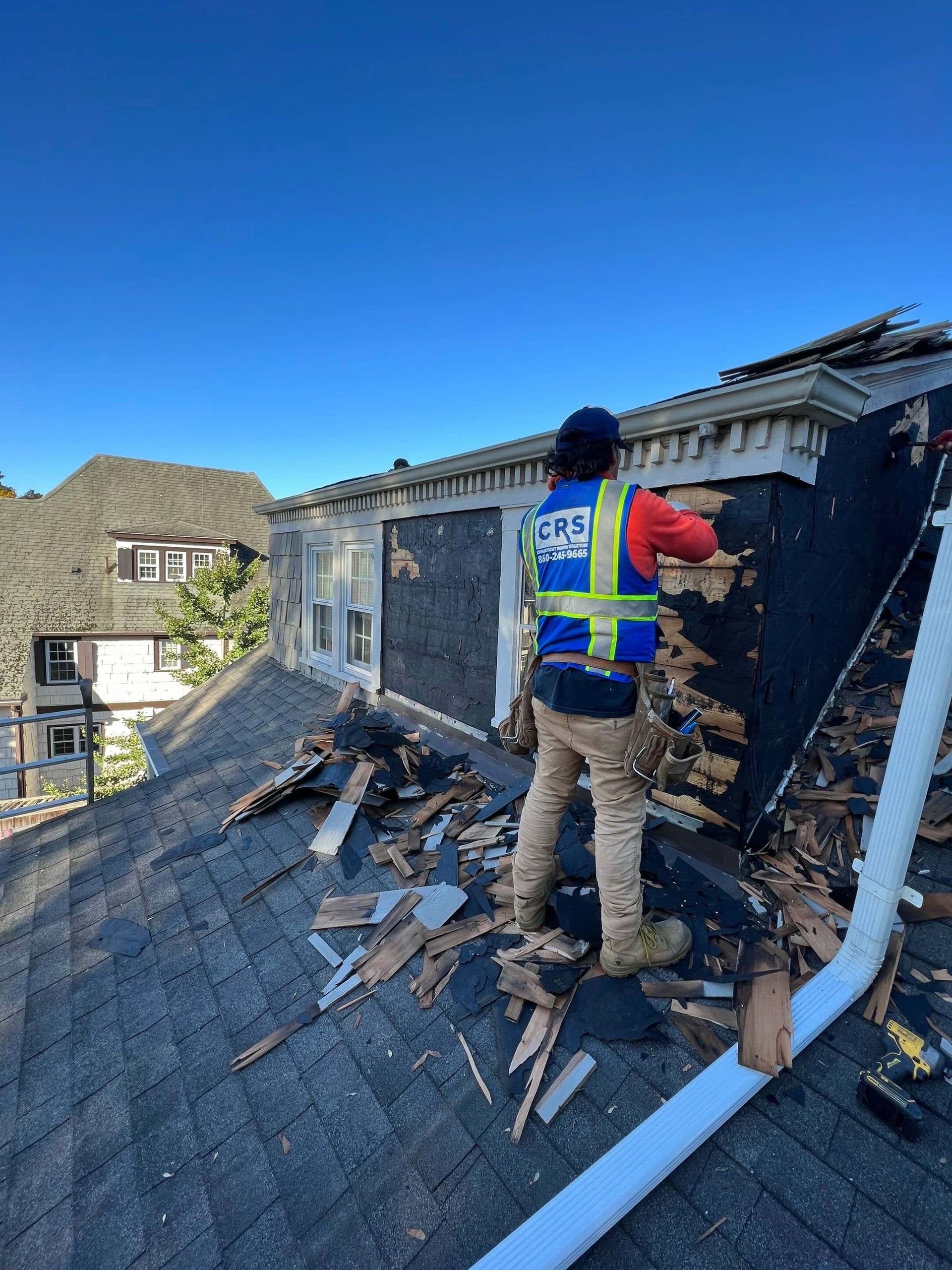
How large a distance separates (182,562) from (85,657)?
458 cm

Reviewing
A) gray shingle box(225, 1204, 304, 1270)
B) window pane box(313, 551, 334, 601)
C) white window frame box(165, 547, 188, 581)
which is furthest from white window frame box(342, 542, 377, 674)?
white window frame box(165, 547, 188, 581)

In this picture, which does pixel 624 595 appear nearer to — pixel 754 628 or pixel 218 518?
pixel 754 628

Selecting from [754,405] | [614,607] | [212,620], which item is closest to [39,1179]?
[614,607]

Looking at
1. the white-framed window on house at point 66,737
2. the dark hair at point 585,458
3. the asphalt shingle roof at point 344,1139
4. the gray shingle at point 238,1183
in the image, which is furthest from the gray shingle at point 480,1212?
the white-framed window on house at point 66,737

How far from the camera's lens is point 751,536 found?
→ 9.57 feet

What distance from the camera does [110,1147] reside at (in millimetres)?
2043

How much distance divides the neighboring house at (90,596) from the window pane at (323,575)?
1398cm

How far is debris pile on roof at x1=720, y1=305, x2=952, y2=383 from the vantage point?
305 cm

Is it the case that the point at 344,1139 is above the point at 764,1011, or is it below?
below

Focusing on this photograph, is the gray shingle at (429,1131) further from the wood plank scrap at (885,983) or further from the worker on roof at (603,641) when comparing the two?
the wood plank scrap at (885,983)

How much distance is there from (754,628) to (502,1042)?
2.29 meters

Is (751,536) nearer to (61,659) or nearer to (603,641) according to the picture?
(603,641)

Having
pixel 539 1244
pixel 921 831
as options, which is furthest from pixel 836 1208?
pixel 921 831

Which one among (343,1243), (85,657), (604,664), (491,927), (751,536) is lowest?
(85,657)
